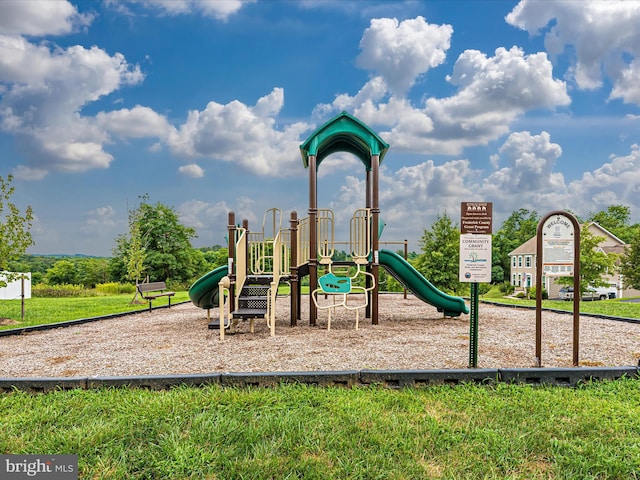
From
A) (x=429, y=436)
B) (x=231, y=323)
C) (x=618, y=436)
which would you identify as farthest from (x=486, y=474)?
(x=231, y=323)

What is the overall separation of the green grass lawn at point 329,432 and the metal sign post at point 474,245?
114cm

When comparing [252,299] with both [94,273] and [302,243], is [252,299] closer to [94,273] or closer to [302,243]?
[302,243]

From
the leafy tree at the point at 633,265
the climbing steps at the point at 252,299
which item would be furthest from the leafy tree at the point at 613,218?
the climbing steps at the point at 252,299

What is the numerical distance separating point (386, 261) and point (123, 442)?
6.66 meters

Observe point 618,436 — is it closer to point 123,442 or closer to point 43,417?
Result: point 123,442

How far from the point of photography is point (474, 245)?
460 centimetres

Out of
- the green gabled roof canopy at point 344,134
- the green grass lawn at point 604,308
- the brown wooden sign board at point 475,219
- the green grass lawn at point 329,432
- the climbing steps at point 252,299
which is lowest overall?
the green grass lawn at point 604,308

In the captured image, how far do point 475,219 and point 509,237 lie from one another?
4948 cm

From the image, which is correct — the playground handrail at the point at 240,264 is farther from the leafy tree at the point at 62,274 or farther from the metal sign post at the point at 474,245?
the leafy tree at the point at 62,274

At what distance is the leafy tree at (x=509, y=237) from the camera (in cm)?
Answer: 4550

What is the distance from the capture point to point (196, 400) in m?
3.40

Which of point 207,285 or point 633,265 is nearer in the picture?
point 207,285

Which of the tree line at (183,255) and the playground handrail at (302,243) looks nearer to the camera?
the playground handrail at (302,243)

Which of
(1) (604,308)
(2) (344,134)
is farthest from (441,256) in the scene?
(2) (344,134)
